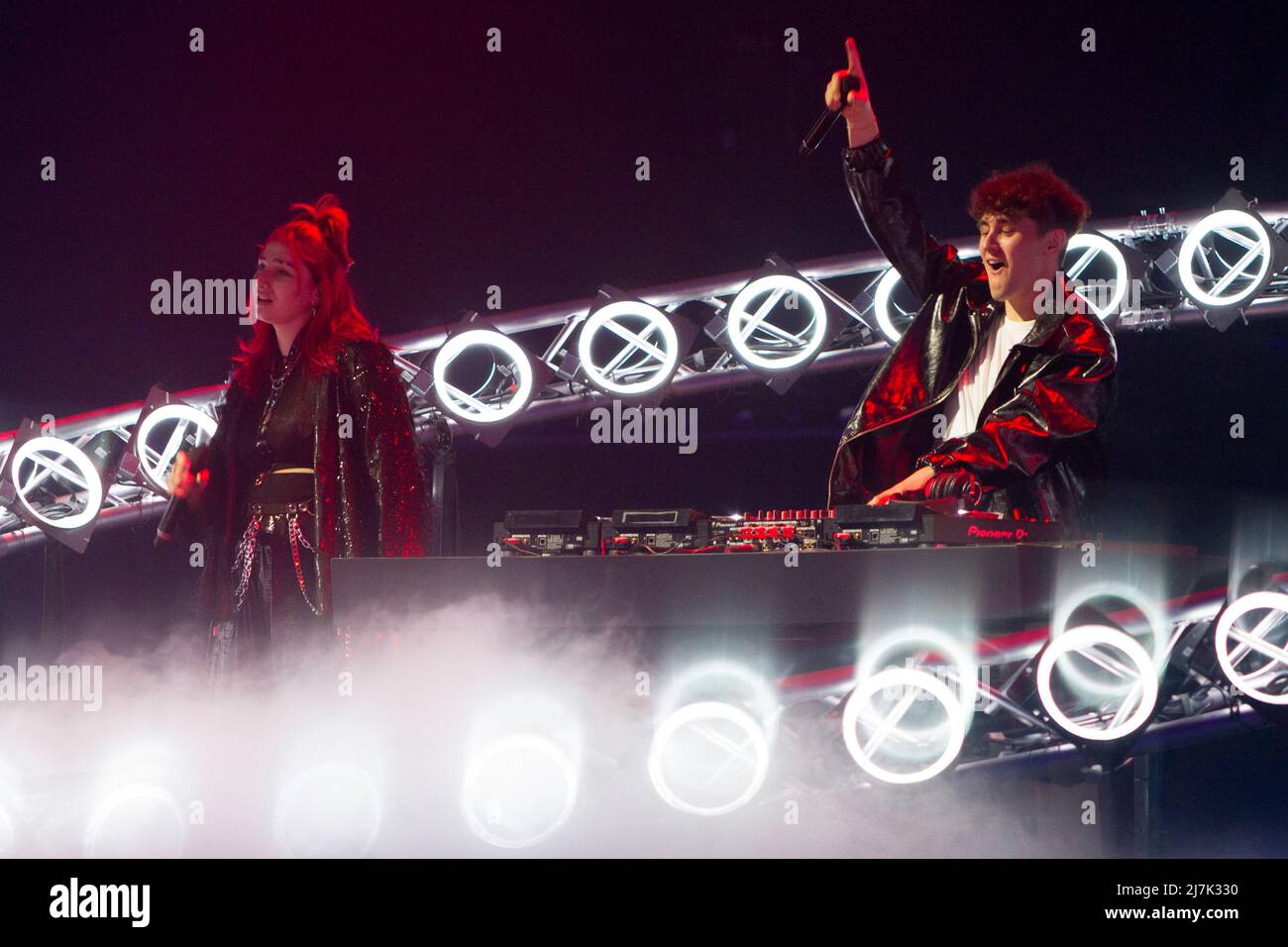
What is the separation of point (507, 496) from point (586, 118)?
131cm

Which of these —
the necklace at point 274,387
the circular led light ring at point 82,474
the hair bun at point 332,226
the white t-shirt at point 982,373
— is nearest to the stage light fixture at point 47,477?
the circular led light ring at point 82,474

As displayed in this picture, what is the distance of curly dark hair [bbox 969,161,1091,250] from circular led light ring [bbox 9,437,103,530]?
2846 mm

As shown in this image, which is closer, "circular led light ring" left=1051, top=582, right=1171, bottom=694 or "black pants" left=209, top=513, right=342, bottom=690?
"circular led light ring" left=1051, top=582, right=1171, bottom=694

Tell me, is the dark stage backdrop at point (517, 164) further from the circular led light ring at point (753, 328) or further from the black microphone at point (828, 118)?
the black microphone at point (828, 118)

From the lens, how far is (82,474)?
158 inches

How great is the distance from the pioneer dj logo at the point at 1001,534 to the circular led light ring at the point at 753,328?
6.92 ft

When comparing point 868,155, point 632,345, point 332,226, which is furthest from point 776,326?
point 332,226

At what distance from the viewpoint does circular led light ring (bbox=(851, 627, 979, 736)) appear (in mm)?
1872

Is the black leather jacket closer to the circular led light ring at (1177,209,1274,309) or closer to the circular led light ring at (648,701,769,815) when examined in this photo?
the circular led light ring at (648,701,769,815)

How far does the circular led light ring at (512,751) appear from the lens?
6.31ft
